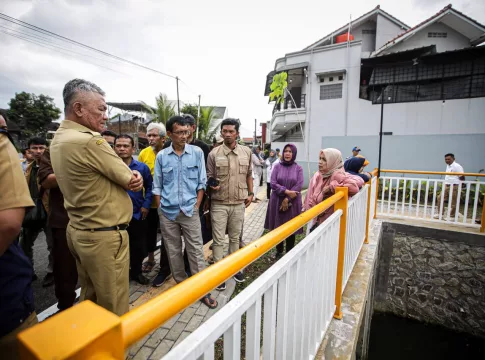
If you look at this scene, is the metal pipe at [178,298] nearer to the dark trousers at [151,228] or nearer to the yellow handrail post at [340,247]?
the yellow handrail post at [340,247]

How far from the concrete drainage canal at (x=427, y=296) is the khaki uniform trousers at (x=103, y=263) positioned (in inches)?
158

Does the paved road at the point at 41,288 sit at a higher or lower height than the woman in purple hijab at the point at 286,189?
lower

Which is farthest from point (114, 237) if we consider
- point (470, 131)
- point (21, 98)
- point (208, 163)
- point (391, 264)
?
point (21, 98)

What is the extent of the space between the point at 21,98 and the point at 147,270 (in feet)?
106

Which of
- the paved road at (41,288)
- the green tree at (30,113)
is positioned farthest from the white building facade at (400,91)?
the green tree at (30,113)

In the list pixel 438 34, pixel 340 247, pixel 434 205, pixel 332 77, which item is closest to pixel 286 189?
pixel 340 247

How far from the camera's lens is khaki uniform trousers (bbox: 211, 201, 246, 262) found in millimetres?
2977

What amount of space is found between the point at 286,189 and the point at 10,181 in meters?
3.14

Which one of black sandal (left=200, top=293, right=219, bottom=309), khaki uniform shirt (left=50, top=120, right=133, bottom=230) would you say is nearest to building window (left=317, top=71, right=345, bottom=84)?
black sandal (left=200, top=293, right=219, bottom=309)

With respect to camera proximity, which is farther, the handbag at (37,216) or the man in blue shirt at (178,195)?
the handbag at (37,216)

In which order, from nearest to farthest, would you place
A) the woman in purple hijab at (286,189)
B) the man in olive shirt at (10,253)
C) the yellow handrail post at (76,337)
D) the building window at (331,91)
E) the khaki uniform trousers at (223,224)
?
the yellow handrail post at (76,337), the man in olive shirt at (10,253), the khaki uniform trousers at (223,224), the woman in purple hijab at (286,189), the building window at (331,91)

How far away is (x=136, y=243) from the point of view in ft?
9.79

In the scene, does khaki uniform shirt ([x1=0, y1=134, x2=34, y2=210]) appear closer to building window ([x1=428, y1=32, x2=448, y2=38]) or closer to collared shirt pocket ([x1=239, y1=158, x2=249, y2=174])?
collared shirt pocket ([x1=239, y1=158, x2=249, y2=174])

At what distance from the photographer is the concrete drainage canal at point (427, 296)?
4.43m
